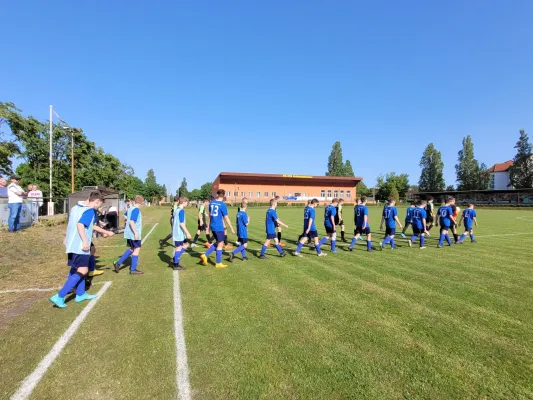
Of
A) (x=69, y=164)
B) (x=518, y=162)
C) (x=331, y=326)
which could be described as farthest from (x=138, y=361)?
(x=518, y=162)

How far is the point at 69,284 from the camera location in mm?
5164

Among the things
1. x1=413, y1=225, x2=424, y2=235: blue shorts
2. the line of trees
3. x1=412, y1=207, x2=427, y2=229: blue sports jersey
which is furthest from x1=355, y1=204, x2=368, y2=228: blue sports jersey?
the line of trees

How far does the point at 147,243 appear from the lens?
13234 millimetres

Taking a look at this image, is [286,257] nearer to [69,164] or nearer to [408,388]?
[408,388]

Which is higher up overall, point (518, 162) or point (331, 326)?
point (518, 162)

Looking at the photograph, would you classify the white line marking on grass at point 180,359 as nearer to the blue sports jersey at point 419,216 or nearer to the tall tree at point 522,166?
the blue sports jersey at point 419,216

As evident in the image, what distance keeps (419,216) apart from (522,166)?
81.0m

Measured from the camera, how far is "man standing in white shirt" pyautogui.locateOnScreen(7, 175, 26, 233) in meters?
12.0

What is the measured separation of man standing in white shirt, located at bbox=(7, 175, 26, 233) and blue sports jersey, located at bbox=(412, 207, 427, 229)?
52.0 ft

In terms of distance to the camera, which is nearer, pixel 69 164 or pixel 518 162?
pixel 69 164

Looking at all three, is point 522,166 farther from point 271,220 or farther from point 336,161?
point 271,220

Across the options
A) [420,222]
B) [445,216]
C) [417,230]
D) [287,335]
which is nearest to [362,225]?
[420,222]

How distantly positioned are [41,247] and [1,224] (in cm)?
543

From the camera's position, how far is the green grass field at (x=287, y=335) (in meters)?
2.98
